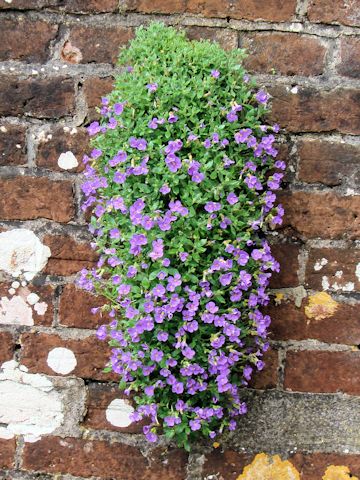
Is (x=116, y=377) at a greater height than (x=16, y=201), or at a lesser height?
lesser

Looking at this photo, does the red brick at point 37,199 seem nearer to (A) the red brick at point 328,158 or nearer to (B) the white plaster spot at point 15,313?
(B) the white plaster spot at point 15,313

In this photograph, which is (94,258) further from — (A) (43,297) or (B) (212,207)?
(B) (212,207)

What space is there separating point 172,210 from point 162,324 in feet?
0.57

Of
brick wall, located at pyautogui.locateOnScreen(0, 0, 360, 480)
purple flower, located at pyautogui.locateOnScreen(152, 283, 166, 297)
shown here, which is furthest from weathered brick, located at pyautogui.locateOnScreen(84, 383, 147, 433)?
purple flower, located at pyautogui.locateOnScreen(152, 283, 166, 297)

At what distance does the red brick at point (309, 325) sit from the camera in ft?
3.89

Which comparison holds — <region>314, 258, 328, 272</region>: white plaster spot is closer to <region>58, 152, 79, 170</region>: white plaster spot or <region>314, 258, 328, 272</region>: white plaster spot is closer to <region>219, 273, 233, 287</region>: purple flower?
<region>219, 273, 233, 287</region>: purple flower

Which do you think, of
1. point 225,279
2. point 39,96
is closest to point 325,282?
point 225,279

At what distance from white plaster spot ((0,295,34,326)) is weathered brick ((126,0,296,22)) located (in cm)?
57

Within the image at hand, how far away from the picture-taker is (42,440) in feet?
4.09

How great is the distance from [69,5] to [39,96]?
169 millimetres

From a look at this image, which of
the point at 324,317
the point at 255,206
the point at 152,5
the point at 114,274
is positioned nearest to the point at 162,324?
the point at 114,274

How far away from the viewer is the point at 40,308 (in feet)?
4.00

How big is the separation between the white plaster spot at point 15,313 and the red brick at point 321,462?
0.56 m

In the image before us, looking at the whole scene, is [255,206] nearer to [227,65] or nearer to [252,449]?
[227,65]
